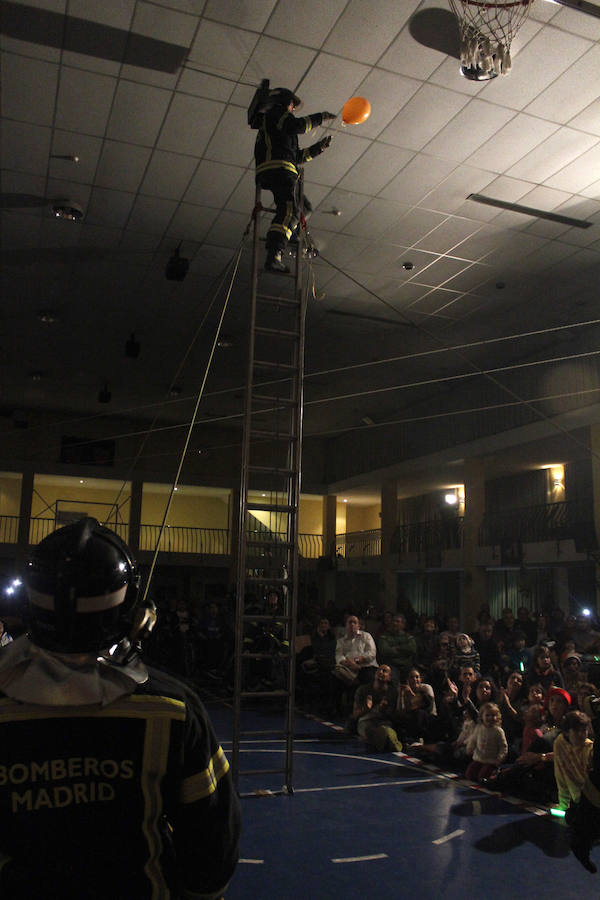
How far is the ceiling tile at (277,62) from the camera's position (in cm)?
598

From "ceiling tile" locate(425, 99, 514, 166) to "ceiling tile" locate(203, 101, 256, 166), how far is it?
1.85 m

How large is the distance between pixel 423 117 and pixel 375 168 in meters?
0.92

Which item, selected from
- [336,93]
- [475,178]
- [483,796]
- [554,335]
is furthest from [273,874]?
[554,335]

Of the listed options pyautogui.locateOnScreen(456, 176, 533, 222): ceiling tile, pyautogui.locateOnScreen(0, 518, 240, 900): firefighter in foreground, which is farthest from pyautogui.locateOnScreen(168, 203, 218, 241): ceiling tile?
pyautogui.locateOnScreen(0, 518, 240, 900): firefighter in foreground

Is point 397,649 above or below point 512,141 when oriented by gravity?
below

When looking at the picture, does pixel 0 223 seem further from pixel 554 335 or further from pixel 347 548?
pixel 347 548

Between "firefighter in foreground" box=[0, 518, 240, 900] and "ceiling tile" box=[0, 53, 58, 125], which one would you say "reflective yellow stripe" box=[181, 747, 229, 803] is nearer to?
"firefighter in foreground" box=[0, 518, 240, 900]

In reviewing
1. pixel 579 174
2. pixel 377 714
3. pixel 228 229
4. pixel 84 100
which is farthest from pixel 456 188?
pixel 377 714

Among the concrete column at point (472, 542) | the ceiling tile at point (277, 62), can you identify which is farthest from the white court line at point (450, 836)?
the concrete column at point (472, 542)

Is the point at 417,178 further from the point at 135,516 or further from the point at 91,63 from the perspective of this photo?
the point at 135,516

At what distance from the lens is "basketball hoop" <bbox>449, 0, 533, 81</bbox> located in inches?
210

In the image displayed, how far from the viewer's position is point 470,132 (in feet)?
23.0

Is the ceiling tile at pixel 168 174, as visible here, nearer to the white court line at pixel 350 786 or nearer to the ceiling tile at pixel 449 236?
the ceiling tile at pixel 449 236

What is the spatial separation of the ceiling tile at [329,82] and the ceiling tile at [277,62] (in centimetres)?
9
